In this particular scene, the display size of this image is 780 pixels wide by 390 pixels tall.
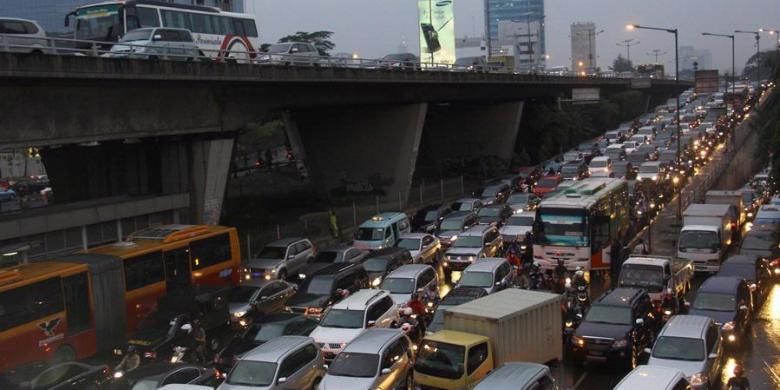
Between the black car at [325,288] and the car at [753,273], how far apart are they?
961 centimetres

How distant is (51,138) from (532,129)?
169 ft

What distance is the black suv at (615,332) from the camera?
1620 centimetres

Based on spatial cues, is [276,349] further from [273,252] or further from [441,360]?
[273,252]

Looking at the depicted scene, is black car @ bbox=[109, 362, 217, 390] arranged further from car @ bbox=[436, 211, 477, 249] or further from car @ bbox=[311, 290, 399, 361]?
car @ bbox=[436, 211, 477, 249]

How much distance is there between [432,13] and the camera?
279ft

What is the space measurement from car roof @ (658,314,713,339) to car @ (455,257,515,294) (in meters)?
5.50

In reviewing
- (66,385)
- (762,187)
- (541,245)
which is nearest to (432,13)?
(762,187)

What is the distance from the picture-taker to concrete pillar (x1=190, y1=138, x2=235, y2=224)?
2866cm

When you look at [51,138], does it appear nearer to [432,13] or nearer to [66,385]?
[66,385]

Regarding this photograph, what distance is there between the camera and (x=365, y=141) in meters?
44.2

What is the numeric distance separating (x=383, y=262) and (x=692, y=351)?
1092 cm

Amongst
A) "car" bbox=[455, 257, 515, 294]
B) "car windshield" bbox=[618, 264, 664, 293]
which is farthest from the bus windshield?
"car" bbox=[455, 257, 515, 294]

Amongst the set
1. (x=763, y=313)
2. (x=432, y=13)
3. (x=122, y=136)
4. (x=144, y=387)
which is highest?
(x=432, y=13)

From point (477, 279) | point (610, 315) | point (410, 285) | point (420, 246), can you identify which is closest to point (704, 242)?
point (420, 246)
